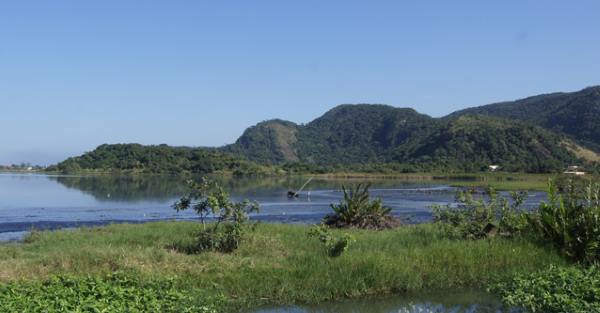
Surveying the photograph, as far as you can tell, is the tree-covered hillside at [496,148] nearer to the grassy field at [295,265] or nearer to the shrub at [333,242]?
the grassy field at [295,265]

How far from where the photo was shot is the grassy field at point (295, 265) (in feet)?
44.7

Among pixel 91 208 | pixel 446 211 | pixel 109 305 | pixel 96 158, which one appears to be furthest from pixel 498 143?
pixel 109 305

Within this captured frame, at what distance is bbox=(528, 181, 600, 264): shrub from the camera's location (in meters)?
16.5

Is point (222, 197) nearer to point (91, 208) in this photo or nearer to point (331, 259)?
point (331, 259)

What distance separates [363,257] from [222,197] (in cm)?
459

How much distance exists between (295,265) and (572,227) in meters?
8.08

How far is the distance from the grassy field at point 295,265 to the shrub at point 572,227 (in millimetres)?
625

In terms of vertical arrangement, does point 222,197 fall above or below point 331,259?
above

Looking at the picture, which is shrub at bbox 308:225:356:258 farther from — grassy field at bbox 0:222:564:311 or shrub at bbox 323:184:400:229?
shrub at bbox 323:184:400:229

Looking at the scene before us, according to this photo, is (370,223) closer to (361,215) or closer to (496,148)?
(361,215)

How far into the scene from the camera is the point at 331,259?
15.3m

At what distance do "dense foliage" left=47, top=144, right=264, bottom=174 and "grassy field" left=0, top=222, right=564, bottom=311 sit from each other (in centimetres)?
12472

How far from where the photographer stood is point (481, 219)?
66.1ft

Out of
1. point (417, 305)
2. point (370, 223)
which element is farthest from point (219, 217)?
point (370, 223)
